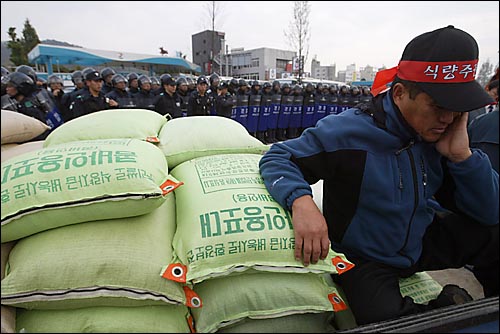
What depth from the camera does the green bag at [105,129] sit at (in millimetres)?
1444

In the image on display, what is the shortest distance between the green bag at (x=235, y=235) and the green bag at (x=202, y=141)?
0.47 metres

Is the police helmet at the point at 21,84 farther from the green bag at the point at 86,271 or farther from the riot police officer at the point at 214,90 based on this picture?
the green bag at the point at 86,271

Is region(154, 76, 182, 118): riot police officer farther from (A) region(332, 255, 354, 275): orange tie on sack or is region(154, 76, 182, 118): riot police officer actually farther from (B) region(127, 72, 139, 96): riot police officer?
(A) region(332, 255, 354, 275): orange tie on sack

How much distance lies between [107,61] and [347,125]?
59.3 ft

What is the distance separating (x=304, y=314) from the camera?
100 centimetres

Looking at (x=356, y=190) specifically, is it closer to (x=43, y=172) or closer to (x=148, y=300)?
(x=148, y=300)

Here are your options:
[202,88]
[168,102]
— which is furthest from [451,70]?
[202,88]

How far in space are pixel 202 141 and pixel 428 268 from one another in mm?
1181

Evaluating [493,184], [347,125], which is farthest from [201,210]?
[493,184]

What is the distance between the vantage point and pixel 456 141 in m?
1.00

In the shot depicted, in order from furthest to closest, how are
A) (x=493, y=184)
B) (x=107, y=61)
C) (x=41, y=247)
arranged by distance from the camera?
(x=107, y=61), (x=493, y=184), (x=41, y=247)

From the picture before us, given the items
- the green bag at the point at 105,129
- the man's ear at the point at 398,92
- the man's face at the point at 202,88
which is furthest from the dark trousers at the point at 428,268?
the man's face at the point at 202,88

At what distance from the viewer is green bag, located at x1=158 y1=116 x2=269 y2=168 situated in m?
A: 1.61

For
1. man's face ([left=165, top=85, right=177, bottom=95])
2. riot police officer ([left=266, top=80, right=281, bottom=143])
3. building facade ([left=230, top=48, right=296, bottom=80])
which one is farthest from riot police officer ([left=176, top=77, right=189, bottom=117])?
building facade ([left=230, top=48, right=296, bottom=80])
